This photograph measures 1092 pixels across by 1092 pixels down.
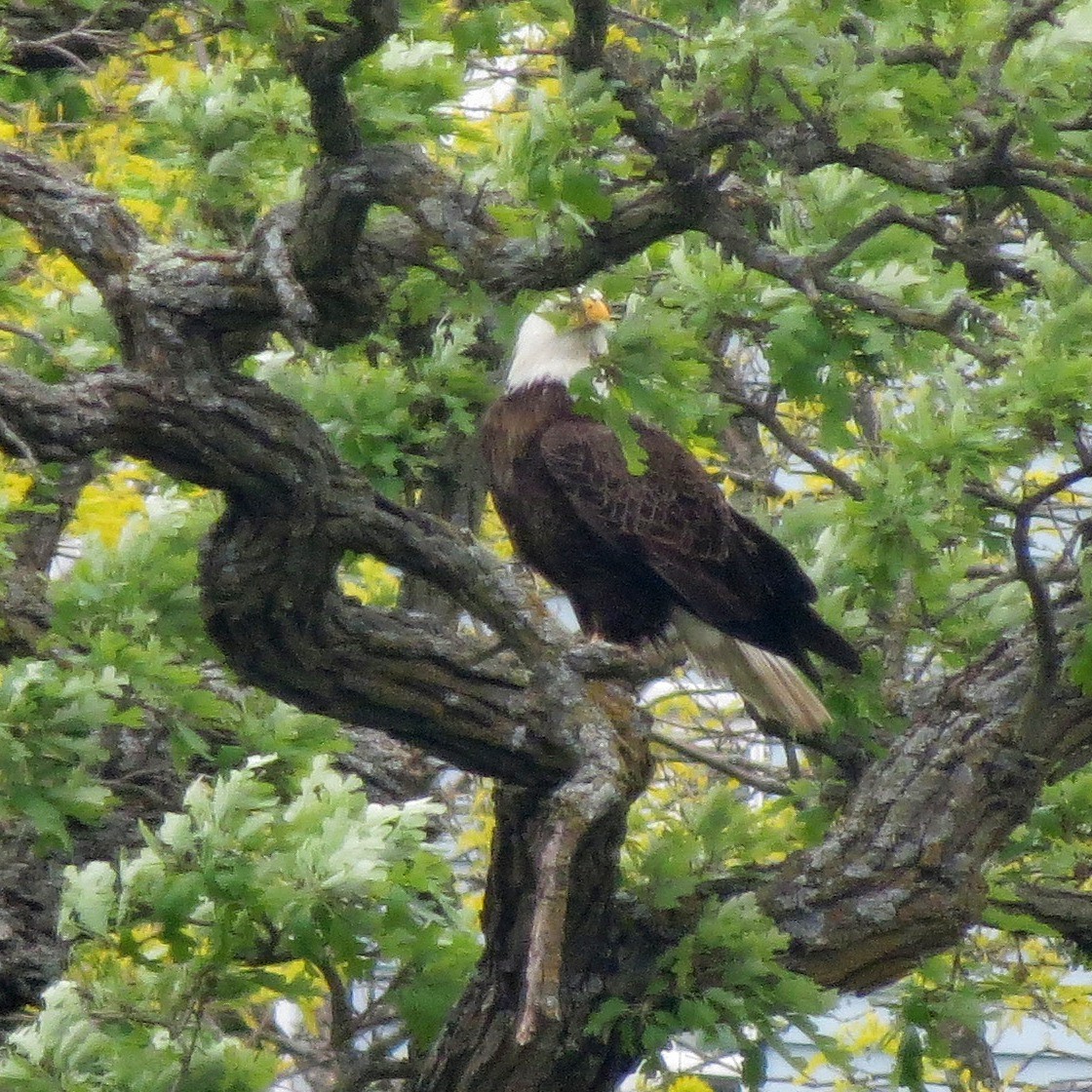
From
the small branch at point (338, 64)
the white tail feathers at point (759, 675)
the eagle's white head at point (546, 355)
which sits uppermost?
the eagle's white head at point (546, 355)

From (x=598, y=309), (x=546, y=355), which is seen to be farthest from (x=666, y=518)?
(x=598, y=309)

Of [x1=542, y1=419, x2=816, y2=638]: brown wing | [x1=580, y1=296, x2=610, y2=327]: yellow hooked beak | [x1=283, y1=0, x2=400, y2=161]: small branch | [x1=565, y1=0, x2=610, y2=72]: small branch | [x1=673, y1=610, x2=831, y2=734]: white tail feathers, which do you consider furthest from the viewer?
[x1=542, y1=419, x2=816, y2=638]: brown wing

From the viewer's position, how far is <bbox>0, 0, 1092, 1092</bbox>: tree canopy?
280cm

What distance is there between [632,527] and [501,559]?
3.87 ft

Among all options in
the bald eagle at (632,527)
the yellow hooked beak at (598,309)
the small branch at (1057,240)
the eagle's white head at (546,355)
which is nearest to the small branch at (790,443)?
the bald eagle at (632,527)

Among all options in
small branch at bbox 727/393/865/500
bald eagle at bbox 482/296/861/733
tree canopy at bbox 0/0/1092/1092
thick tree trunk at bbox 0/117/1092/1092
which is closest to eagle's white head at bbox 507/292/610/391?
bald eagle at bbox 482/296/861/733

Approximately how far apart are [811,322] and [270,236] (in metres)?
0.88

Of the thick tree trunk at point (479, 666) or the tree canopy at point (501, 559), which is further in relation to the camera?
the thick tree trunk at point (479, 666)

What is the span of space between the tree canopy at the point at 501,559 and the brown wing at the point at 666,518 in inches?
16.7

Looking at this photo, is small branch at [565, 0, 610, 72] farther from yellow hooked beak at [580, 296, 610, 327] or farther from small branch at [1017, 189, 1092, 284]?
yellow hooked beak at [580, 296, 610, 327]

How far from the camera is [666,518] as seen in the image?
4637 mm

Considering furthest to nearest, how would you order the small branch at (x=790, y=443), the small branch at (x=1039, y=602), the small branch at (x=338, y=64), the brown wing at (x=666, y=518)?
the brown wing at (x=666, y=518), the small branch at (x=790, y=443), the small branch at (x=1039, y=602), the small branch at (x=338, y=64)

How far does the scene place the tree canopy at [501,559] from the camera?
2.80 meters

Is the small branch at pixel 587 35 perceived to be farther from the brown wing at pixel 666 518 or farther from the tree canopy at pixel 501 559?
the brown wing at pixel 666 518
